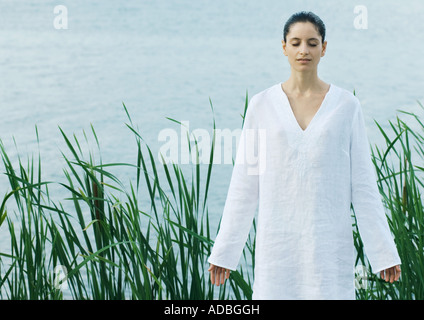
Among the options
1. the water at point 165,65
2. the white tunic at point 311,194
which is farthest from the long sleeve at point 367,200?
the water at point 165,65

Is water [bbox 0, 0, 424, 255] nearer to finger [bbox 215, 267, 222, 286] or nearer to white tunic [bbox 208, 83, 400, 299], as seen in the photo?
finger [bbox 215, 267, 222, 286]

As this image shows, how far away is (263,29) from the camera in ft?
68.5

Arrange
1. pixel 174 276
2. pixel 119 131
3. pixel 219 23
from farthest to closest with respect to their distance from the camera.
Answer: pixel 219 23
pixel 119 131
pixel 174 276

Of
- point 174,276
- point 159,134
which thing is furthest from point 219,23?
point 174,276

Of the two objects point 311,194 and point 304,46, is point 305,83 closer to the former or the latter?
point 304,46

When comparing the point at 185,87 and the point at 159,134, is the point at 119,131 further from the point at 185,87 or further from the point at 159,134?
the point at 185,87

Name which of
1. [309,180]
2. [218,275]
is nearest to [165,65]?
[218,275]

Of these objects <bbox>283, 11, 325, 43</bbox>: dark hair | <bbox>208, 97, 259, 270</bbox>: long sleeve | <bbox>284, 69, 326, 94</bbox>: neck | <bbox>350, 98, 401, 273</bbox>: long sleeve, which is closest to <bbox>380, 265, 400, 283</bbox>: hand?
<bbox>350, 98, 401, 273</bbox>: long sleeve

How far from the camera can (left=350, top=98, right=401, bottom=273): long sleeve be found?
1.40 metres

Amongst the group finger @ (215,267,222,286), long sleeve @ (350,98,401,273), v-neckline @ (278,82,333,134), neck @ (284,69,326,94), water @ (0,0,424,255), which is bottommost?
finger @ (215,267,222,286)

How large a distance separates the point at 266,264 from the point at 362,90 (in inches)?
584

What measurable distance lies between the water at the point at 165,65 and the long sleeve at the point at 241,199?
8095 millimetres

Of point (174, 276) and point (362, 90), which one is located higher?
point (362, 90)
